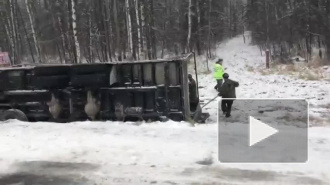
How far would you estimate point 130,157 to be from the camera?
19.9 ft

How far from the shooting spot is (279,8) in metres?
35.8

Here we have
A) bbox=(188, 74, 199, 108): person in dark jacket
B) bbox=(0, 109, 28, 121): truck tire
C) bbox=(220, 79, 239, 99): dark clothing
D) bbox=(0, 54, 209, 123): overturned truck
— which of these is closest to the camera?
bbox=(0, 54, 209, 123): overturned truck

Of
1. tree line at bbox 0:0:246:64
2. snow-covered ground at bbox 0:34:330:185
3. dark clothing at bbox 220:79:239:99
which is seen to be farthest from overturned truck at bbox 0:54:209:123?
tree line at bbox 0:0:246:64

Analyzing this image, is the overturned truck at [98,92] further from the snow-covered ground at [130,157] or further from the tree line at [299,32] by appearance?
the tree line at [299,32]

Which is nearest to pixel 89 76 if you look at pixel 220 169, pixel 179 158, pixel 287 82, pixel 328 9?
pixel 179 158

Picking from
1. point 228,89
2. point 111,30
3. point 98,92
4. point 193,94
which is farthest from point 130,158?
point 111,30

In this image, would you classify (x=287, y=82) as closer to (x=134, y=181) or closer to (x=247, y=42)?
(x=134, y=181)

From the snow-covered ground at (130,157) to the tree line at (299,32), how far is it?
1984 cm

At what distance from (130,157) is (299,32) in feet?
84.5

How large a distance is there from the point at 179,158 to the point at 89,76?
372 centimetres

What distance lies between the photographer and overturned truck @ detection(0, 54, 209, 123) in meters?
8.66

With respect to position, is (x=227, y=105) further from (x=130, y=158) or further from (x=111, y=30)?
(x=111, y=30)

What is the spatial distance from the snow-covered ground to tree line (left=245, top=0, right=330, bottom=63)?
19839mm
